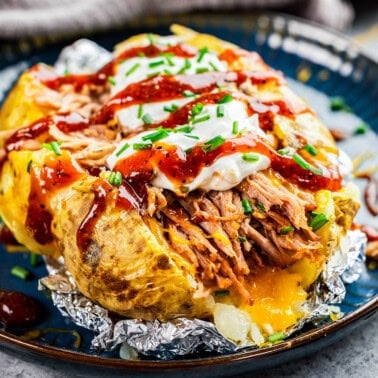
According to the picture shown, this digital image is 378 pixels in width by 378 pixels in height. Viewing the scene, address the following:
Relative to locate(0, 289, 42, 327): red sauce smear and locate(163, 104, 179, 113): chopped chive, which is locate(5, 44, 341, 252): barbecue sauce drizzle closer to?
locate(163, 104, 179, 113): chopped chive

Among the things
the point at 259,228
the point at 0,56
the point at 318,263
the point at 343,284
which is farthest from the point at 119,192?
the point at 0,56

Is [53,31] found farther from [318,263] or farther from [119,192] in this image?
[318,263]

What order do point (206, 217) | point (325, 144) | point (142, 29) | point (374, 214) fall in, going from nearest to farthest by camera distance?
point (206, 217), point (325, 144), point (374, 214), point (142, 29)

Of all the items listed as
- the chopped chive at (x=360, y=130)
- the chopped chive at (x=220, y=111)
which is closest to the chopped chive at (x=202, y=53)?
the chopped chive at (x=220, y=111)

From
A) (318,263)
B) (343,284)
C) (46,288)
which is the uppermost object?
(318,263)

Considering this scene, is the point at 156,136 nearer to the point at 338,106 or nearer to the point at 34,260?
the point at 34,260

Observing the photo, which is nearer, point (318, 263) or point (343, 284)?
point (318, 263)

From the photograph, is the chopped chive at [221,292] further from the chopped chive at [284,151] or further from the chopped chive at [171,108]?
the chopped chive at [171,108]
